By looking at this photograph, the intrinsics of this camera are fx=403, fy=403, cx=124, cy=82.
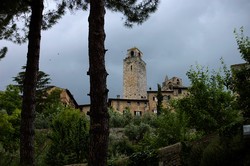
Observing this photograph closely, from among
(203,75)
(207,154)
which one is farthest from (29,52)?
(203,75)

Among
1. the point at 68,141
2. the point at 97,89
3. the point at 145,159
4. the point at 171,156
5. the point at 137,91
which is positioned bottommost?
the point at 145,159

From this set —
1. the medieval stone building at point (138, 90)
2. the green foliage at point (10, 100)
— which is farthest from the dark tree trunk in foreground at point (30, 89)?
the medieval stone building at point (138, 90)

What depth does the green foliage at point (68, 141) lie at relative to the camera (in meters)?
21.5

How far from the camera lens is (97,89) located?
784 cm

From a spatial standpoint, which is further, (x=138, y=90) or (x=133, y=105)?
(x=138, y=90)

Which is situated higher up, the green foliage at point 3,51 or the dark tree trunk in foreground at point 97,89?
the green foliage at point 3,51

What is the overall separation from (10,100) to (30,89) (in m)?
33.6

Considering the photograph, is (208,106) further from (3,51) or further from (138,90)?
(138,90)

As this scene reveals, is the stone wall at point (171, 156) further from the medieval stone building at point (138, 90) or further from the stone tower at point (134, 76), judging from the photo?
the stone tower at point (134, 76)

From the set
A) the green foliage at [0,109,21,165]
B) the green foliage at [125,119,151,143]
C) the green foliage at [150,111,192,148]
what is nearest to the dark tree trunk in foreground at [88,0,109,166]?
the green foliage at [150,111,192,148]

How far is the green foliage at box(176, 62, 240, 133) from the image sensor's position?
27016 millimetres

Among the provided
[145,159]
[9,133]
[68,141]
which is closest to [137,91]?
[9,133]

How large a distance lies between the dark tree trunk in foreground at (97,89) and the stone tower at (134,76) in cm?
7744

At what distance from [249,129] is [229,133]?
9.02ft
